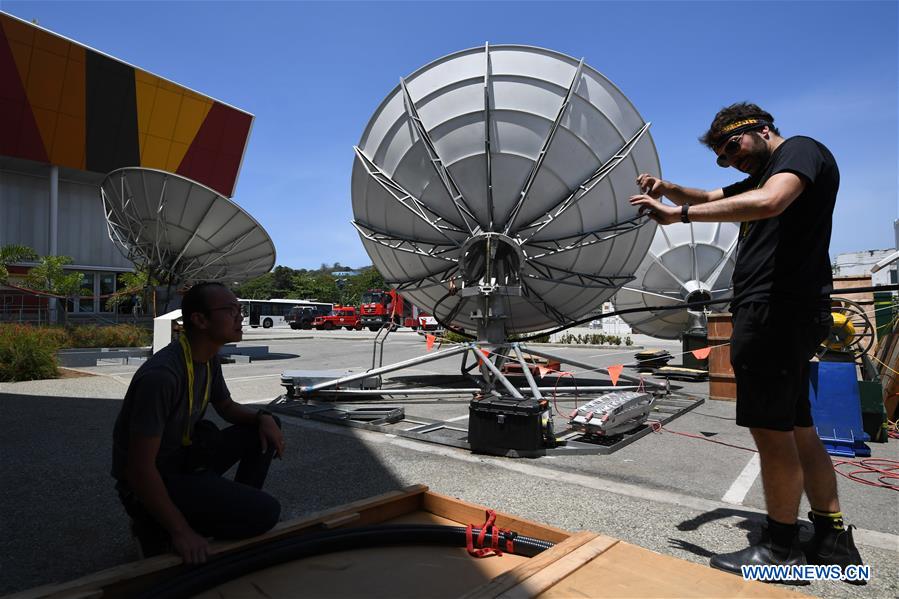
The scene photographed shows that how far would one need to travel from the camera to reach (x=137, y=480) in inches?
87.9

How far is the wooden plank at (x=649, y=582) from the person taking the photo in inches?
72.7

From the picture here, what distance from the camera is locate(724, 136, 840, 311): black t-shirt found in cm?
258

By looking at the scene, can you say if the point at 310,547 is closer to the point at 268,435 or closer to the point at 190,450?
the point at 268,435

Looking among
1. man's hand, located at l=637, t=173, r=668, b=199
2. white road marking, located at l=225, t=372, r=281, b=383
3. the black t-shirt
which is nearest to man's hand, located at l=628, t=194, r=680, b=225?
man's hand, located at l=637, t=173, r=668, b=199

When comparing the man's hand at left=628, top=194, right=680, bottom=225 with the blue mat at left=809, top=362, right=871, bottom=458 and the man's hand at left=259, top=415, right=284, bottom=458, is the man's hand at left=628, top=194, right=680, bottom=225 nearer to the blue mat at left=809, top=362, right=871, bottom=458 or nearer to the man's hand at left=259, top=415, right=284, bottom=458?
the man's hand at left=259, top=415, right=284, bottom=458

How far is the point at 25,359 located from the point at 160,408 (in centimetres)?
1157

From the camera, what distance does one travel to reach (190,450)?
2555mm

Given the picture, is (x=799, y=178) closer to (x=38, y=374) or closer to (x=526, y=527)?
(x=526, y=527)

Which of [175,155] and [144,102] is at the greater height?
[144,102]

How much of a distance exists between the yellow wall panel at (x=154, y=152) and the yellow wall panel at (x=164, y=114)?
34 cm

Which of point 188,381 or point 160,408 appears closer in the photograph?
point 160,408

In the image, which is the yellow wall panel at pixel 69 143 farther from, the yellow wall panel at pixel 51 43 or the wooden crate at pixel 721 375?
the wooden crate at pixel 721 375

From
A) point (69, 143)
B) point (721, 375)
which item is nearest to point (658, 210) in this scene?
point (721, 375)

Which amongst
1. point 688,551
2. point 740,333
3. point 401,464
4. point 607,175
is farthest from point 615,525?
point 607,175
